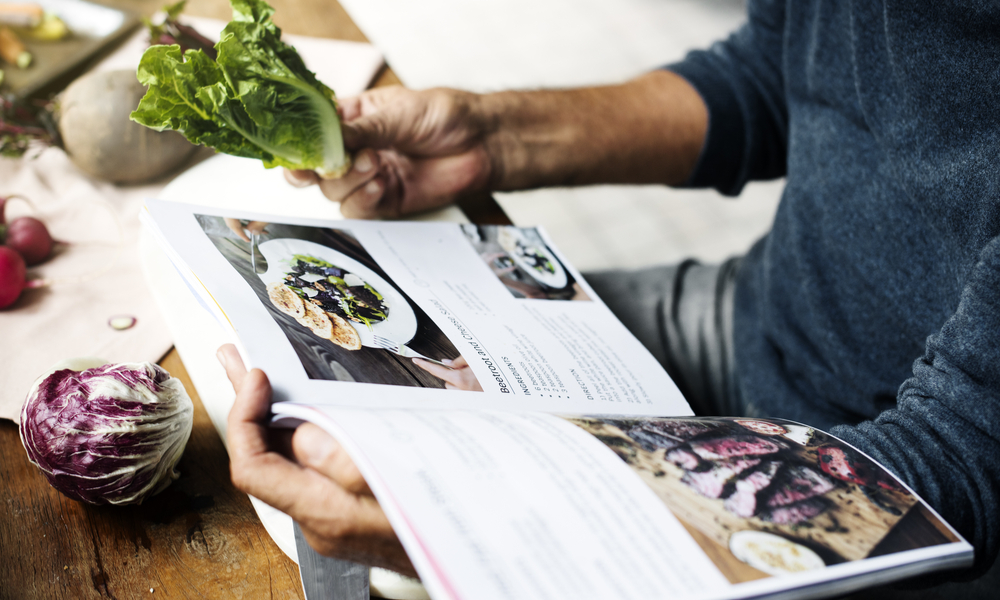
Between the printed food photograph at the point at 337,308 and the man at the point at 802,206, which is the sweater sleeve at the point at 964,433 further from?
the printed food photograph at the point at 337,308

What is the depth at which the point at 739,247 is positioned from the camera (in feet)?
7.06

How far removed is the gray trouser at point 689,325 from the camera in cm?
98

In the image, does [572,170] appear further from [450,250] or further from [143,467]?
[143,467]

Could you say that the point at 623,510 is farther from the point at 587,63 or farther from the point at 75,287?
the point at 587,63

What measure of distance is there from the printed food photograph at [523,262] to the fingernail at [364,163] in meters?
0.14

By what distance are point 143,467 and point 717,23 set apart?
320 centimetres

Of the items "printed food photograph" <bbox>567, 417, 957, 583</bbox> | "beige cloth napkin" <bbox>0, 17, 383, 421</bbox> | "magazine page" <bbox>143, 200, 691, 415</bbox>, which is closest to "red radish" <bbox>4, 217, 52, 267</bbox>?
"beige cloth napkin" <bbox>0, 17, 383, 421</bbox>

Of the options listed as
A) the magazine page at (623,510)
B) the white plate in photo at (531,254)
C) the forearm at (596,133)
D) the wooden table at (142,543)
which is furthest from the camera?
the forearm at (596,133)

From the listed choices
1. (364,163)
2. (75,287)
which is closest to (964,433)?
(364,163)

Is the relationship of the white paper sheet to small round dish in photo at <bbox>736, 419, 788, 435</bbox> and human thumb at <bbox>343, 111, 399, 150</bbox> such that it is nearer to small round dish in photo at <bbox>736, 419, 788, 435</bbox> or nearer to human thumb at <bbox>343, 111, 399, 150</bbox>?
human thumb at <bbox>343, 111, 399, 150</bbox>

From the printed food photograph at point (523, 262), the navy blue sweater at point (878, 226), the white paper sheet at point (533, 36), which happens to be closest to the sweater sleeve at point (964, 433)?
the navy blue sweater at point (878, 226)

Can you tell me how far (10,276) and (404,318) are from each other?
469mm

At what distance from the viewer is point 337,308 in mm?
584

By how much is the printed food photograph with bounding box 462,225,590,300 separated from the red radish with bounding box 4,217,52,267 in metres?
0.53
